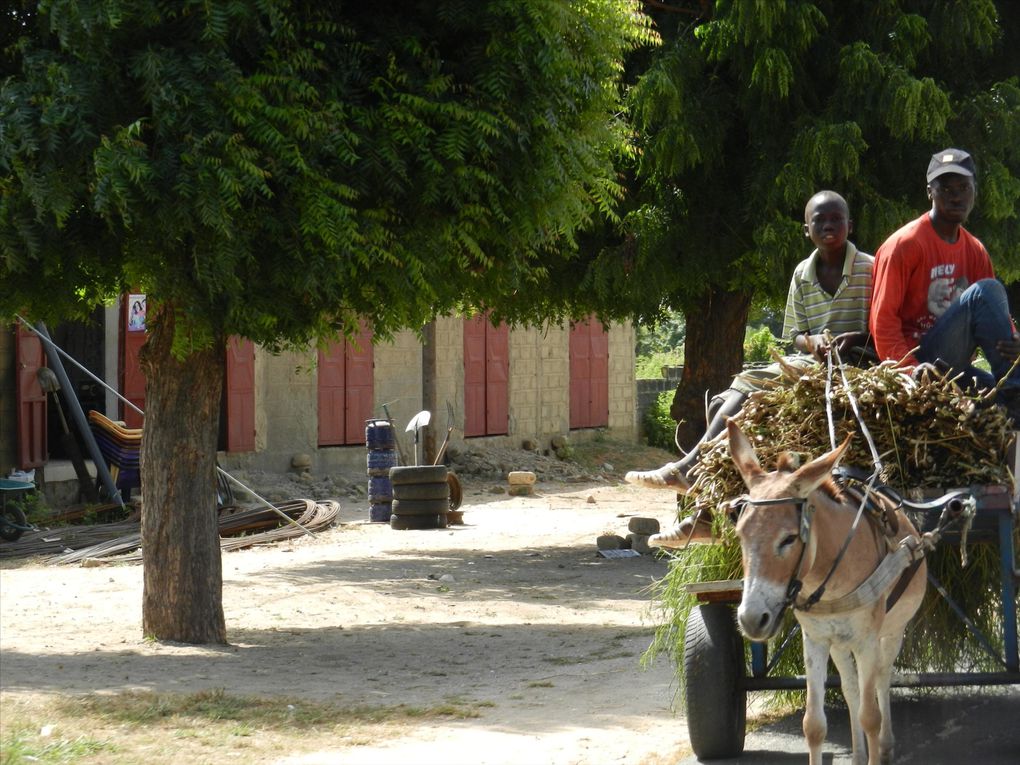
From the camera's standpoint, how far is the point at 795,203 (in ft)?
35.8

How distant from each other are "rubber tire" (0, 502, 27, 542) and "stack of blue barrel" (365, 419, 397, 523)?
4.34m

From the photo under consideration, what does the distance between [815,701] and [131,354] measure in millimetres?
15014

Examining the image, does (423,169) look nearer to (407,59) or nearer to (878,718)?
(407,59)

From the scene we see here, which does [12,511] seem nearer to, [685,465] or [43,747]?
[43,747]

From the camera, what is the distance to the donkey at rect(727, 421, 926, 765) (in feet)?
14.0

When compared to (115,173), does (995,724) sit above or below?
below

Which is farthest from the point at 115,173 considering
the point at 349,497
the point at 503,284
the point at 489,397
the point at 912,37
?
the point at 489,397

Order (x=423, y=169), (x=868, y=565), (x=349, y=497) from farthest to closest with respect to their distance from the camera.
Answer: (x=349, y=497) → (x=423, y=169) → (x=868, y=565)

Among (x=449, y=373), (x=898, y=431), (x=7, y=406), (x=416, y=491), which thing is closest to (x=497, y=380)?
(x=449, y=373)

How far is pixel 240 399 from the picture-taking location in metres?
19.3

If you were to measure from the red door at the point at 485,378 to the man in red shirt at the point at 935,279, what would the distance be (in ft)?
56.5

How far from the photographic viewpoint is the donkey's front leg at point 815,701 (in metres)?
4.81

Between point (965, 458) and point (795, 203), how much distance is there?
5843mm

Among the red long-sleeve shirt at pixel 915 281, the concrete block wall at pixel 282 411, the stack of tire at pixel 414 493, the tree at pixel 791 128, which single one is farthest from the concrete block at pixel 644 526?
the red long-sleeve shirt at pixel 915 281
